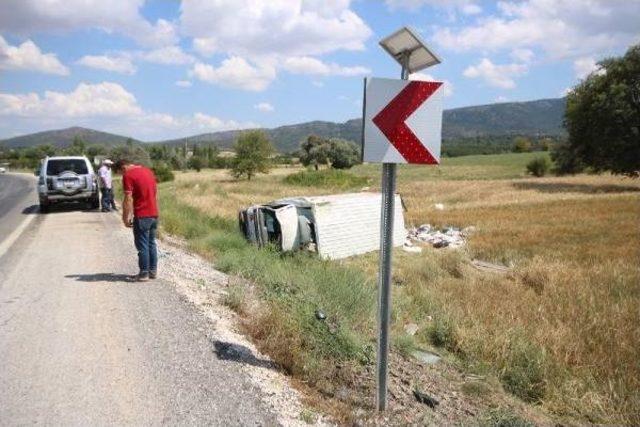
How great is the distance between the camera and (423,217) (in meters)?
23.3

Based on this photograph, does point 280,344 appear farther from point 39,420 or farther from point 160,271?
point 160,271

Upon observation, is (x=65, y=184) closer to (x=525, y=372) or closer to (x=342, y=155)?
(x=525, y=372)

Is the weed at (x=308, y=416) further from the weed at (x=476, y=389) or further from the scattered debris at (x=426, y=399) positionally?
the weed at (x=476, y=389)

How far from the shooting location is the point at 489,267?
528 inches

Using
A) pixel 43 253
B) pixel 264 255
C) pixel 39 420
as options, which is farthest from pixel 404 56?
pixel 43 253

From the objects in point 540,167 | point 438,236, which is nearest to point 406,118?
point 438,236

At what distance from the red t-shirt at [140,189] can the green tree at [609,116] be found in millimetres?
38463

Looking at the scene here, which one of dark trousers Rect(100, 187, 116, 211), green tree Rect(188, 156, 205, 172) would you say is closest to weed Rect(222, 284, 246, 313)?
dark trousers Rect(100, 187, 116, 211)

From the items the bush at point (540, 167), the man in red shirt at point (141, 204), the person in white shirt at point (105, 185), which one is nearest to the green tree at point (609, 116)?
the bush at point (540, 167)

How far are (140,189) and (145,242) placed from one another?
2.43ft

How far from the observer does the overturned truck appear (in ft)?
43.4

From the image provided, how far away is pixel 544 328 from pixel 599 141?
37589 millimetres

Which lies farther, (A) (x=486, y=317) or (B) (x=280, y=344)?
(A) (x=486, y=317)

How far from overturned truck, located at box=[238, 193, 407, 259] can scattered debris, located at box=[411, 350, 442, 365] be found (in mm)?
6893
